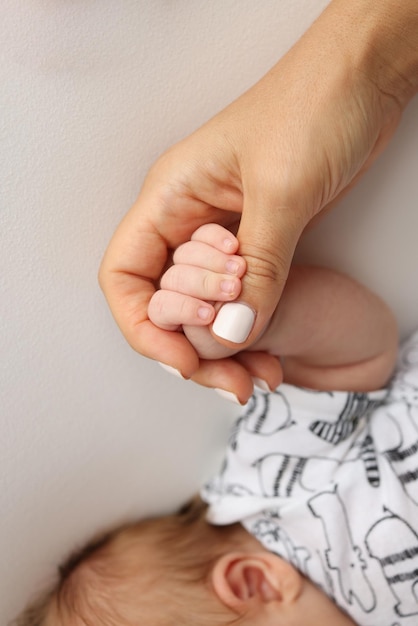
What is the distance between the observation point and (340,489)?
0.92m

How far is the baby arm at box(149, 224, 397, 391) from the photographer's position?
25.4 inches

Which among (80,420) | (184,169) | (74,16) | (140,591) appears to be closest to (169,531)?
(140,591)

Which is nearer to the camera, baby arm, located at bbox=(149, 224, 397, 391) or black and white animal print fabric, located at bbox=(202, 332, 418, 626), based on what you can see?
baby arm, located at bbox=(149, 224, 397, 391)

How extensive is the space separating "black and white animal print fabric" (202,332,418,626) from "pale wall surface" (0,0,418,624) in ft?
0.38

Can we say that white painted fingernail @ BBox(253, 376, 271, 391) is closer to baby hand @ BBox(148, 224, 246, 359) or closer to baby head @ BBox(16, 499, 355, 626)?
baby hand @ BBox(148, 224, 246, 359)

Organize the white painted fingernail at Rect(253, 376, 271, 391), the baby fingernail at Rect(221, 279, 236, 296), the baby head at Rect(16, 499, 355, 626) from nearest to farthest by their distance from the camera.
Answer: the baby fingernail at Rect(221, 279, 236, 296), the white painted fingernail at Rect(253, 376, 271, 391), the baby head at Rect(16, 499, 355, 626)

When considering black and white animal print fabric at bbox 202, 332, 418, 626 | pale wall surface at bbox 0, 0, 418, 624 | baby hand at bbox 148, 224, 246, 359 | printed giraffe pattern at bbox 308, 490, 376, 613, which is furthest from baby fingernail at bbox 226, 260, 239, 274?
printed giraffe pattern at bbox 308, 490, 376, 613

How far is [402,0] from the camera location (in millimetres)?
652

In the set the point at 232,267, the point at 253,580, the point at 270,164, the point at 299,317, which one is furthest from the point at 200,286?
the point at 253,580

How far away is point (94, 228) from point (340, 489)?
554mm

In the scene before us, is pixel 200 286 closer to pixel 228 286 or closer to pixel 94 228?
pixel 228 286

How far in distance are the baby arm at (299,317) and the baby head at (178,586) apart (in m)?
0.32

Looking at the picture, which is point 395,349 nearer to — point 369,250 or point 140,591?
point 369,250

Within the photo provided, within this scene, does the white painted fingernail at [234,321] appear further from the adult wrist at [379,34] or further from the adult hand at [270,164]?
the adult wrist at [379,34]
